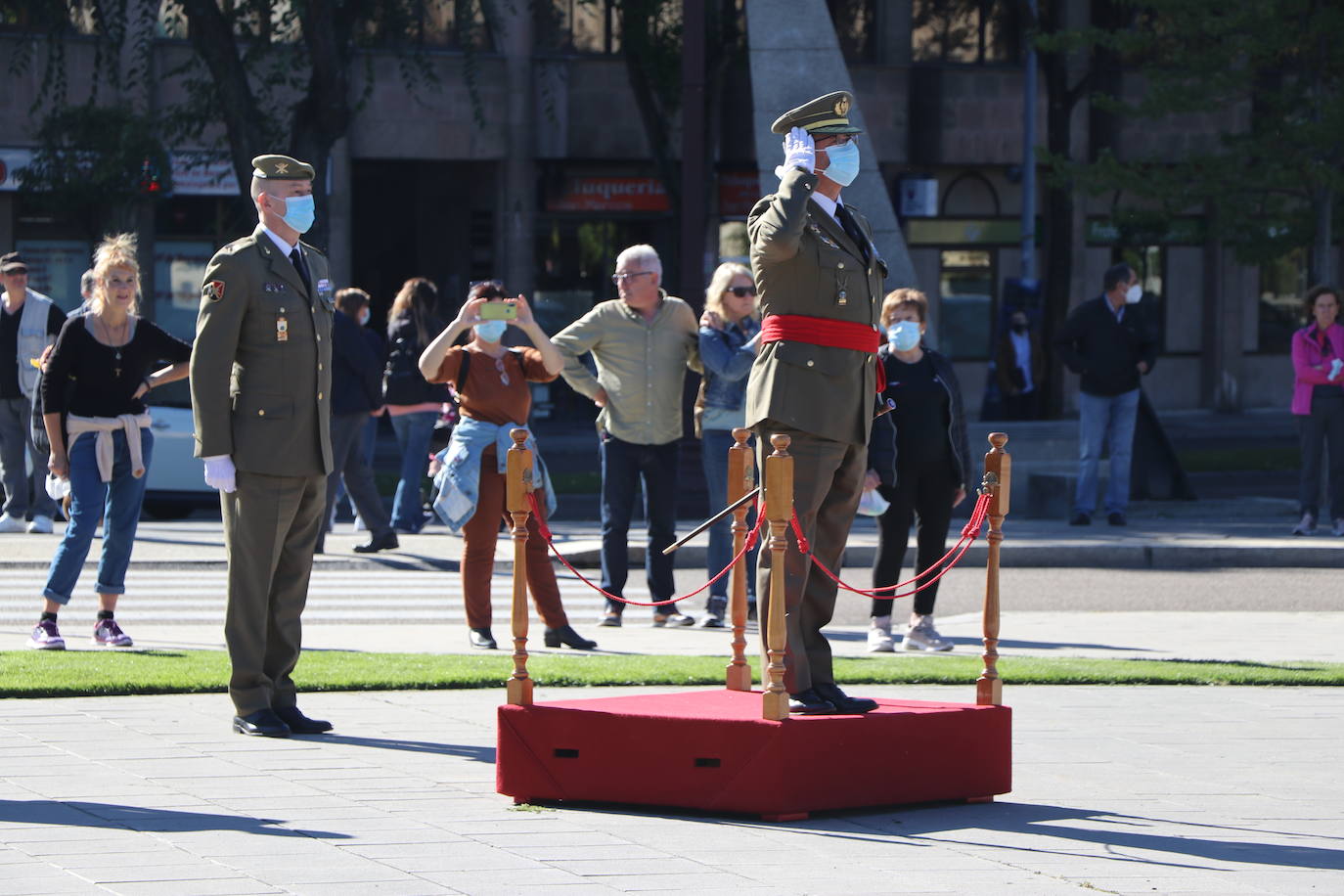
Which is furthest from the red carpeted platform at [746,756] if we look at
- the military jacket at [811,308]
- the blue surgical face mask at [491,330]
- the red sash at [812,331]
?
the blue surgical face mask at [491,330]

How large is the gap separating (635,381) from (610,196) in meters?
22.5

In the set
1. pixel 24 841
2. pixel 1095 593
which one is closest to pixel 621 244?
pixel 1095 593

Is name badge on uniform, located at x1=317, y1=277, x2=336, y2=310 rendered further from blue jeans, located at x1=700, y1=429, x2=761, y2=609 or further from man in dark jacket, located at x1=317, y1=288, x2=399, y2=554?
man in dark jacket, located at x1=317, y1=288, x2=399, y2=554

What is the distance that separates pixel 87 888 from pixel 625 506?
6866 millimetres

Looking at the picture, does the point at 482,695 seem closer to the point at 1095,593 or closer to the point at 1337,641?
the point at 1337,641

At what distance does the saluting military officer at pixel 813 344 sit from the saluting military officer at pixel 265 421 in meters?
2.04

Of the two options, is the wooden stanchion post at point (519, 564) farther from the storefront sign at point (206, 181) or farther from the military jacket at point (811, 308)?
the storefront sign at point (206, 181)

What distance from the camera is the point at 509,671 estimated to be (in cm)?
995

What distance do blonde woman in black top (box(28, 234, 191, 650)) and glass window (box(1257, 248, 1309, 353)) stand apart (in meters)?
30.4

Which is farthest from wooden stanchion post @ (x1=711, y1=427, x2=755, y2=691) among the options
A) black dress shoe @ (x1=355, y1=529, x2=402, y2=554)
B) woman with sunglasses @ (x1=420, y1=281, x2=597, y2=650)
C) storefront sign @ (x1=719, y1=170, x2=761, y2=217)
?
storefront sign @ (x1=719, y1=170, x2=761, y2=217)

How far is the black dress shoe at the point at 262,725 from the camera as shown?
27.2ft

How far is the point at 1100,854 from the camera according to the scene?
6320 mm

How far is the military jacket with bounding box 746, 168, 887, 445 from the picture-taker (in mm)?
7262

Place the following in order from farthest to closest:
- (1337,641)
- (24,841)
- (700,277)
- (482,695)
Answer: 1. (700,277)
2. (1337,641)
3. (482,695)
4. (24,841)
